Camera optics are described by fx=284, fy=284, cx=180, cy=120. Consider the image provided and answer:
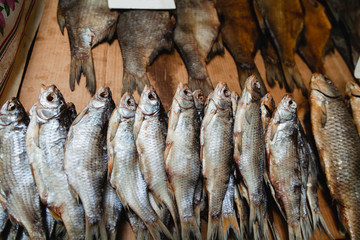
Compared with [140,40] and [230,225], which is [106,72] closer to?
[140,40]

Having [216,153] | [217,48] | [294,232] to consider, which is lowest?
[294,232]

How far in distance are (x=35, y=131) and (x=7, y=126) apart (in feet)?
0.62

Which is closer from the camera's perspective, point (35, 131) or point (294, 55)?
point (35, 131)

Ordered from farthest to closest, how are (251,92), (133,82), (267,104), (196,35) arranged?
(196,35)
(133,82)
(267,104)
(251,92)

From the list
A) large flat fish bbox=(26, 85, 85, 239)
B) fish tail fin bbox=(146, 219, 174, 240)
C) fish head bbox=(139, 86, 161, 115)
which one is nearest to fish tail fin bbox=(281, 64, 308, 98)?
fish head bbox=(139, 86, 161, 115)

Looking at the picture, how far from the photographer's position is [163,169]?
1.57 meters

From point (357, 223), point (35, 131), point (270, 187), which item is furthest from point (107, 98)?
point (357, 223)

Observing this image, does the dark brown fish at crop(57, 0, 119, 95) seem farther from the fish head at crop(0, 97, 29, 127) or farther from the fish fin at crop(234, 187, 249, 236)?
the fish fin at crop(234, 187, 249, 236)

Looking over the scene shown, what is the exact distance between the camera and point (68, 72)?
83.7 inches

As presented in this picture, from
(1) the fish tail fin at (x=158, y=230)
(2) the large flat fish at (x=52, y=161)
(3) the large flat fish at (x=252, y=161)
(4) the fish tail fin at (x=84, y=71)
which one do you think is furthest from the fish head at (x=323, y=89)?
(2) the large flat fish at (x=52, y=161)

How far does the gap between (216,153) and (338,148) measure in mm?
914

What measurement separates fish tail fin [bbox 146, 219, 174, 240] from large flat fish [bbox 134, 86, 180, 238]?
0.07m

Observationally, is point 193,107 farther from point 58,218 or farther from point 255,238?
point 58,218

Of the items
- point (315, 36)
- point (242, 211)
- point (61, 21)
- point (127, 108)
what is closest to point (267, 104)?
point (242, 211)
